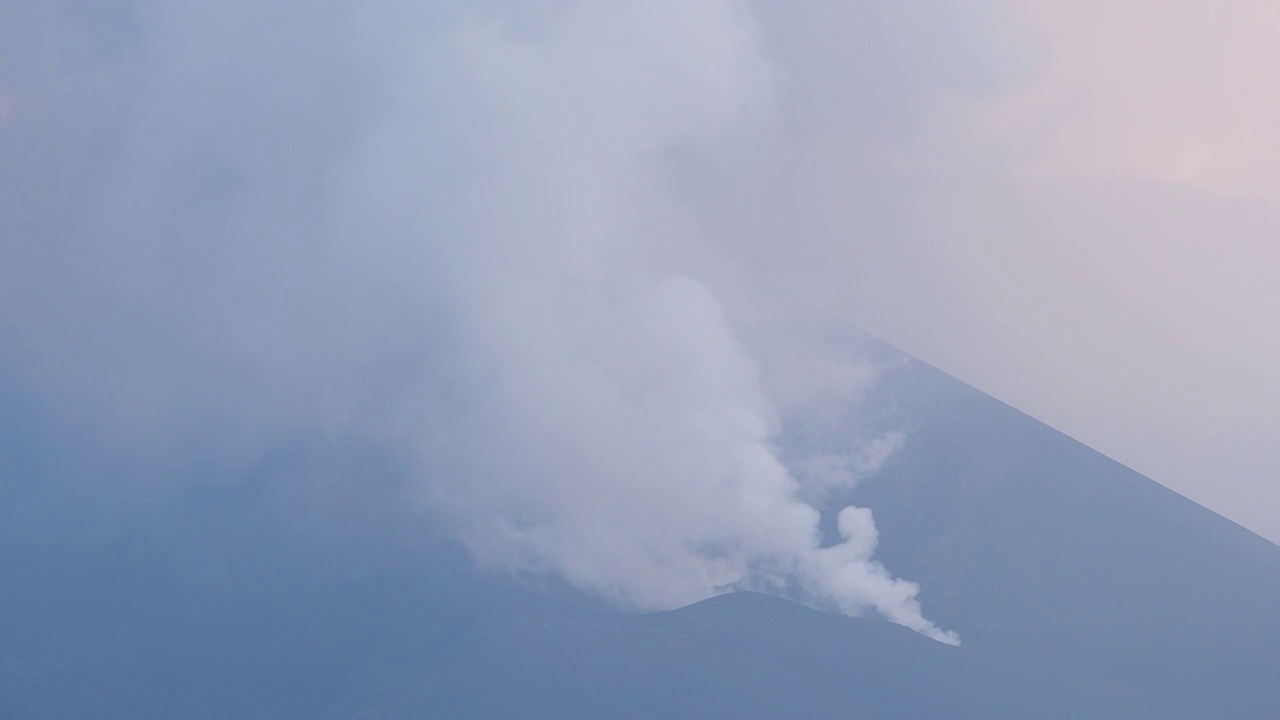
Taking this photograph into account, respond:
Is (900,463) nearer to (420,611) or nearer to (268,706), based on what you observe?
(420,611)

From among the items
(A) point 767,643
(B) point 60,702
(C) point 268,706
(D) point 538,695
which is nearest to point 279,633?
(C) point 268,706

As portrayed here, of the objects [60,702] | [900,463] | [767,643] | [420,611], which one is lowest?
[60,702]

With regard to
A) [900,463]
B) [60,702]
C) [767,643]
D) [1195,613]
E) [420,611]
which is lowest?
[60,702]

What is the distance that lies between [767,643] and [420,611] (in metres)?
7.63

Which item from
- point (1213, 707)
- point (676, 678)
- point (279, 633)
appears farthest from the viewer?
point (279, 633)

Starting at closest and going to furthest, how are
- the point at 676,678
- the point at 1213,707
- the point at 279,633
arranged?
1. the point at 1213,707
2. the point at 676,678
3. the point at 279,633

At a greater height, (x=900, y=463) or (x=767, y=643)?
(x=900, y=463)

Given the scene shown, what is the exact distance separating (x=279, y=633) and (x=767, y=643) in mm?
10701

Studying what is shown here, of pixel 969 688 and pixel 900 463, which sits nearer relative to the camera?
pixel 969 688

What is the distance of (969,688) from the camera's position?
22766 millimetres

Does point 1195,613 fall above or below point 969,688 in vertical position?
above

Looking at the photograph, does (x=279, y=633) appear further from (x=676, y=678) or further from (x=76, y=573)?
(x=676, y=678)

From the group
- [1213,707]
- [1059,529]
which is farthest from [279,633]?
[1213,707]

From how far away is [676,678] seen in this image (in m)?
23.5
